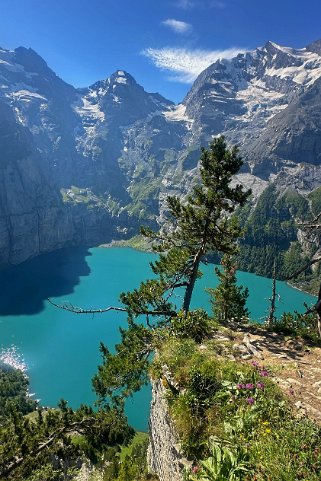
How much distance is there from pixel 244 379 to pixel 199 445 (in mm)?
2408

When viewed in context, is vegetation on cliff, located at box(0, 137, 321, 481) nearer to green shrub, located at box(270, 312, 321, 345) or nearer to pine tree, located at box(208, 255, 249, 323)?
green shrub, located at box(270, 312, 321, 345)

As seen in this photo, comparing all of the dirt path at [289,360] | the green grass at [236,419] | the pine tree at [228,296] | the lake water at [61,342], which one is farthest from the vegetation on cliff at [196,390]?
the lake water at [61,342]

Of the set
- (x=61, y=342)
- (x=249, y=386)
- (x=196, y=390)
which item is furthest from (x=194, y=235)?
(x=61, y=342)

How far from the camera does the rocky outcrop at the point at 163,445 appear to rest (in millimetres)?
10513

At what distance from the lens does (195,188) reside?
1072 inches

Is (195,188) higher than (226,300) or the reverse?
higher

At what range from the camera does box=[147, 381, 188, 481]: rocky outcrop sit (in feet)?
34.5

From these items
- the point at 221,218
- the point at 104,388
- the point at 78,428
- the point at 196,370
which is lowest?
the point at 78,428

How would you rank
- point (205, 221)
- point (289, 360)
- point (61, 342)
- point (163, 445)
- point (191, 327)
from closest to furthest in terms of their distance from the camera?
point (163, 445), point (289, 360), point (191, 327), point (205, 221), point (61, 342)

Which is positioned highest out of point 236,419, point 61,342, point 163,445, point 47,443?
point 236,419

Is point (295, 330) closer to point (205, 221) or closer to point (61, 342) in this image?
point (205, 221)

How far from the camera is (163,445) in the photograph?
12562 millimetres

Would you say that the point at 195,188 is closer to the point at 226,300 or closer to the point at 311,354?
the point at 311,354

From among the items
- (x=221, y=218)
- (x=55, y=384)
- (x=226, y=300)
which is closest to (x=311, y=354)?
(x=221, y=218)
